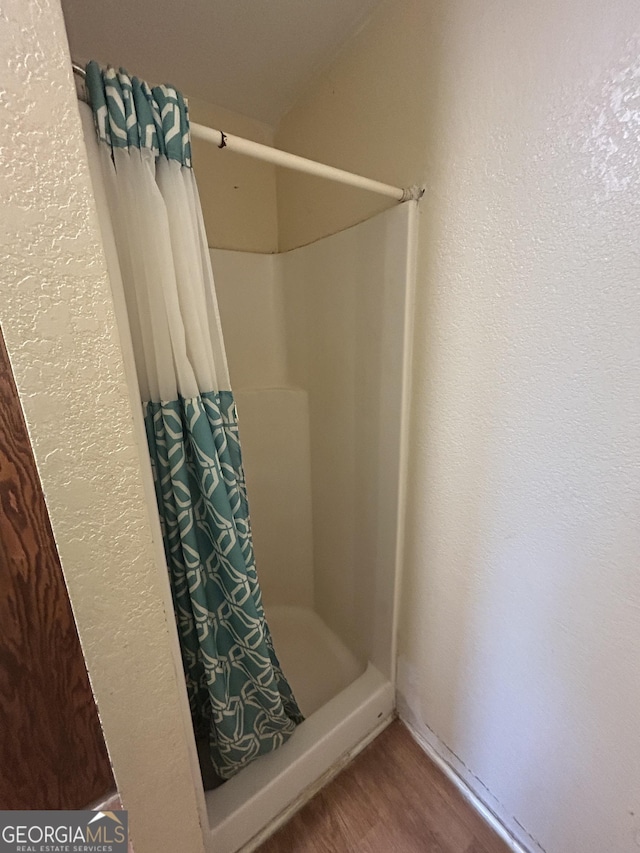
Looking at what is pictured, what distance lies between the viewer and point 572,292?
65 centimetres

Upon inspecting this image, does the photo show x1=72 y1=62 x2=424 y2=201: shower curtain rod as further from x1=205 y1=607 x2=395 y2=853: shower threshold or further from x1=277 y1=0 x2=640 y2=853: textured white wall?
x1=205 y1=607 x2=395 y2=853: shower threshold

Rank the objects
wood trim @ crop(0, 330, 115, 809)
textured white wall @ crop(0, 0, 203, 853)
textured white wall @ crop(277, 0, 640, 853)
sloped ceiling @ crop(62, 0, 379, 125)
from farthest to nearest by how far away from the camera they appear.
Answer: sloped ceiling @ crop(62, 0, 379, 125)
wood trim @ crop(0, 330, 115, 809)
textured white wall @ crop(277, 0, 640, 853)
textured white wall @ crop(0, 0, 203, 853)

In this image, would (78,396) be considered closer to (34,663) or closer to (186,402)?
(186,402)

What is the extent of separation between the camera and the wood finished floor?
0.96 metres

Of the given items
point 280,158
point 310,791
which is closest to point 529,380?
point 280,158

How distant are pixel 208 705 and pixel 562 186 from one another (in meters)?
1.45

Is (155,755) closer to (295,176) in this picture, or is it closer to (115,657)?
(115,657)

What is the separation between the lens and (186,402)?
74cm

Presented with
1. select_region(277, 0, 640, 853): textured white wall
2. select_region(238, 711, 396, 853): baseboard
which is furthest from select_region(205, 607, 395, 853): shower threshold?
select_region(277, 0, 640, 853): textured white wall

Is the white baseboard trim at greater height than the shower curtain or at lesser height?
lesser

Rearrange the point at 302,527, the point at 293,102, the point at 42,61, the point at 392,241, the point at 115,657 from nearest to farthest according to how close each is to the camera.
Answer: the point at 42,61, the point at 115,657, the point at 392,241, the point at 293,102, the point at 302,527

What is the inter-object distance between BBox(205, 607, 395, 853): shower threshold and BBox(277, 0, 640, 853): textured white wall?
317mm

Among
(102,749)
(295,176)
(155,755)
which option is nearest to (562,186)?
(295,176)

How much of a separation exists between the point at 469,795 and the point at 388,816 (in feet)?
0.79
